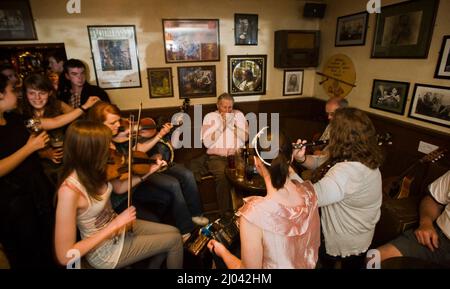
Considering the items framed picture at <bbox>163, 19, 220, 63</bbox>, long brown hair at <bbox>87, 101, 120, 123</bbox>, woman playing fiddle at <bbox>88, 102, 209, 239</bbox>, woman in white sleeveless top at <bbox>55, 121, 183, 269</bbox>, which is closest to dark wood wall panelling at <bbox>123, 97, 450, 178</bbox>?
framed picture at <bbox>163, 19, 220, 63</bbox>

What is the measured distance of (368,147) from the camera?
1.50m

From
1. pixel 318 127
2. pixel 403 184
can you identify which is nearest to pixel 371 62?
pixel 318 127

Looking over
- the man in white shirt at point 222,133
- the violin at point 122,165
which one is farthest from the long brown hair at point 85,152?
the man in white shirt at point 222,133

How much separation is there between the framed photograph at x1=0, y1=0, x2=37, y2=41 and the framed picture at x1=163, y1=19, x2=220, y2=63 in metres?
1.55

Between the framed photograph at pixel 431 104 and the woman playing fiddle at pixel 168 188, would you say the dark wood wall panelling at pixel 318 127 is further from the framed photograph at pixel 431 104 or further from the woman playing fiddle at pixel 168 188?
the woman playing fiddle at pixel 168 188

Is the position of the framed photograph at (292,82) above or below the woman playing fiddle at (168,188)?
above

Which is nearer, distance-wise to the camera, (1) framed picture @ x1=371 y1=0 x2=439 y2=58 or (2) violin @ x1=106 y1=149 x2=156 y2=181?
(2) violin @ x1=106 y1=149 x2=156 y2=181

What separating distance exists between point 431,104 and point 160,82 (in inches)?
124

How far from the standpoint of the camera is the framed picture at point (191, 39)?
3.32 meters

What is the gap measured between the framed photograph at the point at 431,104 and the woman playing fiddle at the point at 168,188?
2.45 meters

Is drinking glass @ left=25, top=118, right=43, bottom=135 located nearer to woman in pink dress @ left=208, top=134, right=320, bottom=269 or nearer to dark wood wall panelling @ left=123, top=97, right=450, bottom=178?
dark wood wall panelling @ left=123, top=97, right=450, bottom=178

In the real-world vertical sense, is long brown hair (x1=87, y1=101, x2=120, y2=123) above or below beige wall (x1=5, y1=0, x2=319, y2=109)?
below

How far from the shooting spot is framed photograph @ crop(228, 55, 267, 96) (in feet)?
12.1

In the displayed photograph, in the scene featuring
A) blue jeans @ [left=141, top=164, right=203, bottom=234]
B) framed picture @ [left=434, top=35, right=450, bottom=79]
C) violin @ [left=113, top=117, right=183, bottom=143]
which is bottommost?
blue jeans @ [left=141, top=164, right=203, bottom=234]
